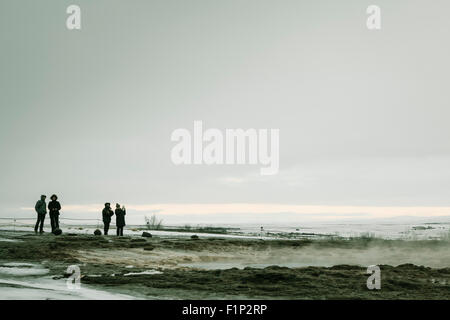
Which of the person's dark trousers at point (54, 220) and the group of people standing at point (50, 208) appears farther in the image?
the person's dark trousers at point (54, 220)

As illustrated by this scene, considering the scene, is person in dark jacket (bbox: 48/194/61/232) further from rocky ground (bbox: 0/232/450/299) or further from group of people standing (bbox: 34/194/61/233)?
rocky ground (bbox: 0/232/450/299)

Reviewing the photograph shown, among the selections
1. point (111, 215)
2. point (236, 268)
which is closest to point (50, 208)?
point (111, 215)

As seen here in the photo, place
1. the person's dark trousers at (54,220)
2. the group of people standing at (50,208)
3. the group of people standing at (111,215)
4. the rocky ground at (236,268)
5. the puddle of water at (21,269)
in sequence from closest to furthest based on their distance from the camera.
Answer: the rocky ground at (236,268)
the puddle of water at (21,269)
the group of people standing at (50,208)
the person's dark trousers at (54,220)
the group of people standing at (111,215)

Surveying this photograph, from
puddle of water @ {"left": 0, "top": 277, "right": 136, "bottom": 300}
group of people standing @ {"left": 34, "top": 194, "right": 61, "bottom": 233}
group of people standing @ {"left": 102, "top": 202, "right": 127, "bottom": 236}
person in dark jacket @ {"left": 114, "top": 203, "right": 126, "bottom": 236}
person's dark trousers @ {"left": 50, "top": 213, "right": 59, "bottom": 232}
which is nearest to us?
puddle of water @ {"left": 0, "top": 277, "right": 136, "bottom": 300}

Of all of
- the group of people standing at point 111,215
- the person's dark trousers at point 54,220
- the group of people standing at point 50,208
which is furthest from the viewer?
the group of people standing at point 111,215

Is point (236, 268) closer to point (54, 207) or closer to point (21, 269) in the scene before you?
point (21, 269)

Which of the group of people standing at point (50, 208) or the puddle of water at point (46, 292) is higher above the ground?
the group of people standing at point (50, 208)

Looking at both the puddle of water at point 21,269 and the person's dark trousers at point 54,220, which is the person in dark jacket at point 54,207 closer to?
the person's dark trousers at point 54,220

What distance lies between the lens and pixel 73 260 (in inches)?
728

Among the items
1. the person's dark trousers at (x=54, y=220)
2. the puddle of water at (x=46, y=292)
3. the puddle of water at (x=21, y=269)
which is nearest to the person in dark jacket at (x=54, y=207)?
the person's dark trousers at (x=54, y=220)

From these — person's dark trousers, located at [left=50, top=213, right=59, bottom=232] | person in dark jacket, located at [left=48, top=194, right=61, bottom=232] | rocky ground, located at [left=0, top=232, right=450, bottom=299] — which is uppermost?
person in dark jacket, located at [left=48, top=194, right=61, bottom=232]

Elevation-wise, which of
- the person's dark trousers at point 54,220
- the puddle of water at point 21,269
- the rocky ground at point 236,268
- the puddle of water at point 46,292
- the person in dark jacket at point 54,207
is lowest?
the rocky ground at point 236,268

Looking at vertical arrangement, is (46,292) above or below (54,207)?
below

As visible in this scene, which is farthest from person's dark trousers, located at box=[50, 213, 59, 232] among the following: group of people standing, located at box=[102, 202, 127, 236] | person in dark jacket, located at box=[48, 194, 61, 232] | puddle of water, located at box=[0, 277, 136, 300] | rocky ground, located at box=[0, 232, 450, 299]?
puddle of water, located at box=[0, 277, 136, 300]
